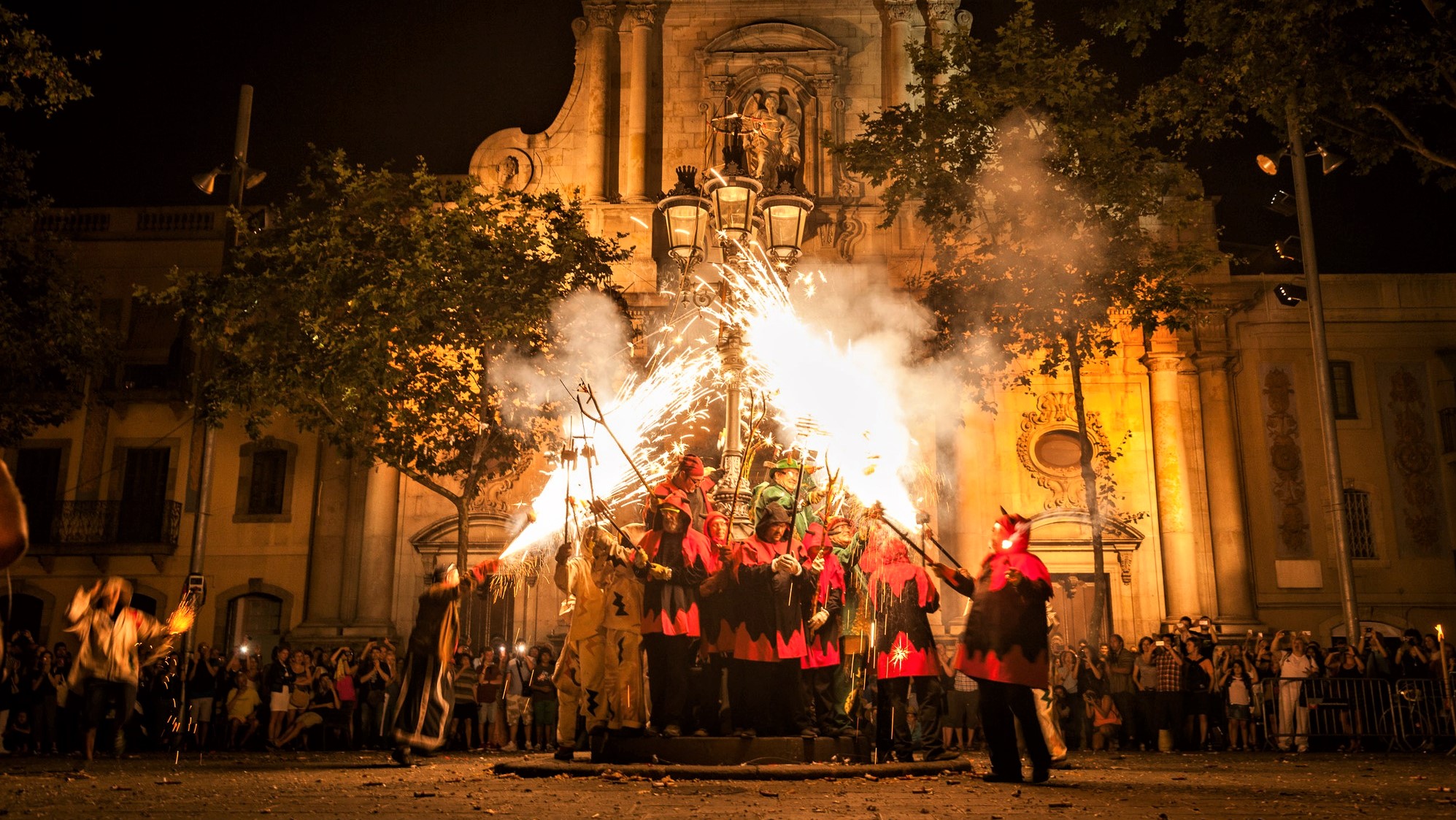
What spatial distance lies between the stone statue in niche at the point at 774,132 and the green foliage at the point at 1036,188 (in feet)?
20.5

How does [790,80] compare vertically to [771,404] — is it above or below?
above

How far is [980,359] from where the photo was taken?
23172mm

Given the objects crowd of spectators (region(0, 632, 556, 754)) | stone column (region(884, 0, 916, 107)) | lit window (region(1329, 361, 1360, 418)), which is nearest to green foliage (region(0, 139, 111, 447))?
crowd of spectators (region(0, 632, 556, 754))

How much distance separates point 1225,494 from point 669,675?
20024mm

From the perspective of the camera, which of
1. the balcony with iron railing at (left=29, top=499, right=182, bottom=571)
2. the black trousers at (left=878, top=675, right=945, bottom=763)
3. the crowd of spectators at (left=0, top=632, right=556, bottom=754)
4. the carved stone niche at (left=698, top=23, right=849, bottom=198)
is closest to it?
the black trousers at (left=878, top=675, right=945, bottom=763)

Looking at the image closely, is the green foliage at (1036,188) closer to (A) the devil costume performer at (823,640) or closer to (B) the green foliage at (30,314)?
(A) the devil costume performer at (823,640)

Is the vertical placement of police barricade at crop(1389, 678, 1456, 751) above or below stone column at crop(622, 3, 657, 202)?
below

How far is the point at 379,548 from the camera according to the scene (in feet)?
92.2

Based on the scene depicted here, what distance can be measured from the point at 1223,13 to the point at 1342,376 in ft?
56.1

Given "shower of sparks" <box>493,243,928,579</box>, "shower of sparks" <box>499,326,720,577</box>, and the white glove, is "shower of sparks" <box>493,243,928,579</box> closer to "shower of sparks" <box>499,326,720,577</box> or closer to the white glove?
"shower of sparks" <box>499,326,720,577</box>

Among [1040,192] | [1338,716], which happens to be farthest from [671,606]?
[1040,192]

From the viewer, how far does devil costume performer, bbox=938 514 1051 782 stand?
964 cm

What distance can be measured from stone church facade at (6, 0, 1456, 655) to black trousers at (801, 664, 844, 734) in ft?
50.6

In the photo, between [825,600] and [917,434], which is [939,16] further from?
[825,600]
